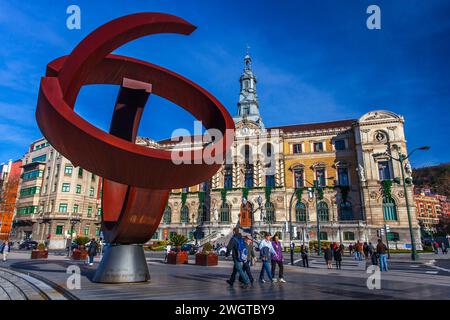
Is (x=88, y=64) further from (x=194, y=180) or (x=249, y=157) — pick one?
(x=249, y=157)

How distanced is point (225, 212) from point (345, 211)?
19351 millimetres

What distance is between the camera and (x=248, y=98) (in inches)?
2581

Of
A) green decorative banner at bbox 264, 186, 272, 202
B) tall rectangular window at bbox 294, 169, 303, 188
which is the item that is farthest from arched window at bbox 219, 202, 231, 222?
tall rectangular window at bbox 294, 169, 303, 188

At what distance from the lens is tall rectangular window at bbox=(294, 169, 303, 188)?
5269 cm

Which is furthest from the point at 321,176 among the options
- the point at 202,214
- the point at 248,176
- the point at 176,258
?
the point at 176,258

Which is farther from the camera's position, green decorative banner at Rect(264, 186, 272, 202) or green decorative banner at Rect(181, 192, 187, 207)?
green decorative banner at Rect(181, 192, 187, 207)

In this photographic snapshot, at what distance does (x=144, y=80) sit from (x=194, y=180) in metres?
4.28

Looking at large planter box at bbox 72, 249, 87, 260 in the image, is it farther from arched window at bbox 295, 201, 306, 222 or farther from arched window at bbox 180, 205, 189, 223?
arched window at bbox 295, 201, 306, 222

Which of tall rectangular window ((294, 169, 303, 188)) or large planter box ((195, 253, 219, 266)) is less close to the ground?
tall rectangular window ((294, 169, 303, 188))

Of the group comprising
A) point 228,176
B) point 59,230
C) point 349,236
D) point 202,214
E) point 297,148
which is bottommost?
point 349,236

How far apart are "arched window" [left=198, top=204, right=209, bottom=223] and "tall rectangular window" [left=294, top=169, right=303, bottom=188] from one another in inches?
657

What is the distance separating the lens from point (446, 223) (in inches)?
3233

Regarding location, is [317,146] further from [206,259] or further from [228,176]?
[206,259]

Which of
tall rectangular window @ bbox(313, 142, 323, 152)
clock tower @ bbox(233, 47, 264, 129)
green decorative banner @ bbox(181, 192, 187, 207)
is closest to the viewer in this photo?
tall rectangular window @ bbox(313, 142, 323, 152)
